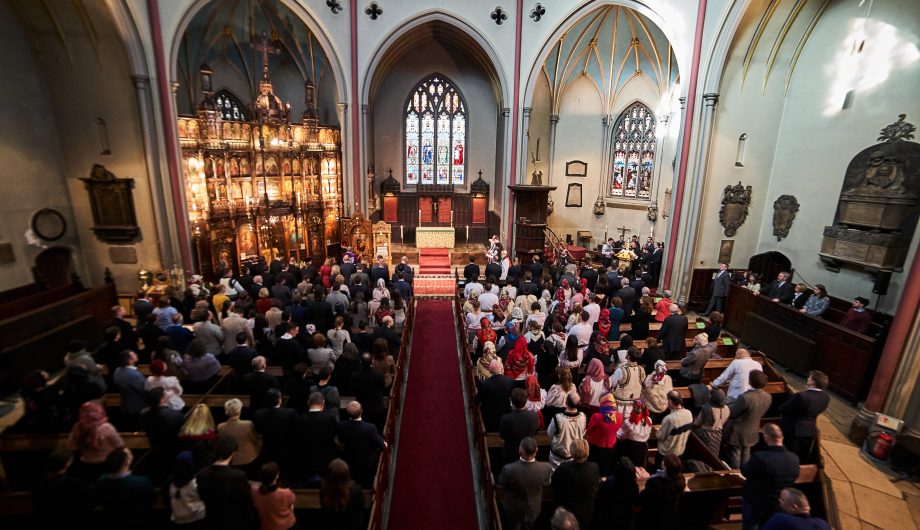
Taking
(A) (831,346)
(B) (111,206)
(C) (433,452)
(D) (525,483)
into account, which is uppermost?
(B) (111,206)

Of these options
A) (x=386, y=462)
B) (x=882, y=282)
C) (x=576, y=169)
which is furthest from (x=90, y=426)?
(x=576, y=169)

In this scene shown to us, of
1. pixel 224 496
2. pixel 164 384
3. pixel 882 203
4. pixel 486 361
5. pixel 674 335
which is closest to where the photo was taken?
pixel 224 496

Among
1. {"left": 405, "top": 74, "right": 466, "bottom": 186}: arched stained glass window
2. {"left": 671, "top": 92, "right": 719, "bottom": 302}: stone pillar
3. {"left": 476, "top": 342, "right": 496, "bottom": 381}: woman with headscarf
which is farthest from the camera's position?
{"left": 405, "top": 74, "right": 466, "bottom": 186}: arched stained glass window

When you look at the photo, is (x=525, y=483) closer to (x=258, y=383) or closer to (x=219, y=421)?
(x=258, y=383)

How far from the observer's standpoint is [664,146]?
58.2ft

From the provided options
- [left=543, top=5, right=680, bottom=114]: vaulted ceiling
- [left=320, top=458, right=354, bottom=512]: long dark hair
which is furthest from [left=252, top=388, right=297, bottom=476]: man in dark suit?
[left=543, top=5, right=680, bottom=114]: vaulted ceiling

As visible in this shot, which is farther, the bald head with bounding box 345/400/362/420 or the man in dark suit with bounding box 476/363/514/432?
the man in dark suit with bounding box 476/363/514/432

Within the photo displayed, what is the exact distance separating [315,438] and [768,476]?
4274 mm

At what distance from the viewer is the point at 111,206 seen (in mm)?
11430

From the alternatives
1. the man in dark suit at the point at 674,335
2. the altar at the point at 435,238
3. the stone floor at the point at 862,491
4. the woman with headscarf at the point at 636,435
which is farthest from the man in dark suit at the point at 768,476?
the altar at the point at 435,238

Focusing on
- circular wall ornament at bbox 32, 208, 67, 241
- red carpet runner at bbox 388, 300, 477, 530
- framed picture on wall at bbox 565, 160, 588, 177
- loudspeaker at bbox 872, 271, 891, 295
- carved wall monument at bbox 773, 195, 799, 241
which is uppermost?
framed picture on wall at bbox 565, 160, 588, 177

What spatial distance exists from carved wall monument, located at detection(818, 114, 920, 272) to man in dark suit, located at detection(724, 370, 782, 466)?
714 centimetres

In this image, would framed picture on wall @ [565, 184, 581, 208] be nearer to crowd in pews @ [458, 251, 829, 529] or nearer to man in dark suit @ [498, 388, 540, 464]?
crowd in pews @ [458, 251, 829, 529]

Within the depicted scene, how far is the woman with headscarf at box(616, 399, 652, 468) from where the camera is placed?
15.5ft
